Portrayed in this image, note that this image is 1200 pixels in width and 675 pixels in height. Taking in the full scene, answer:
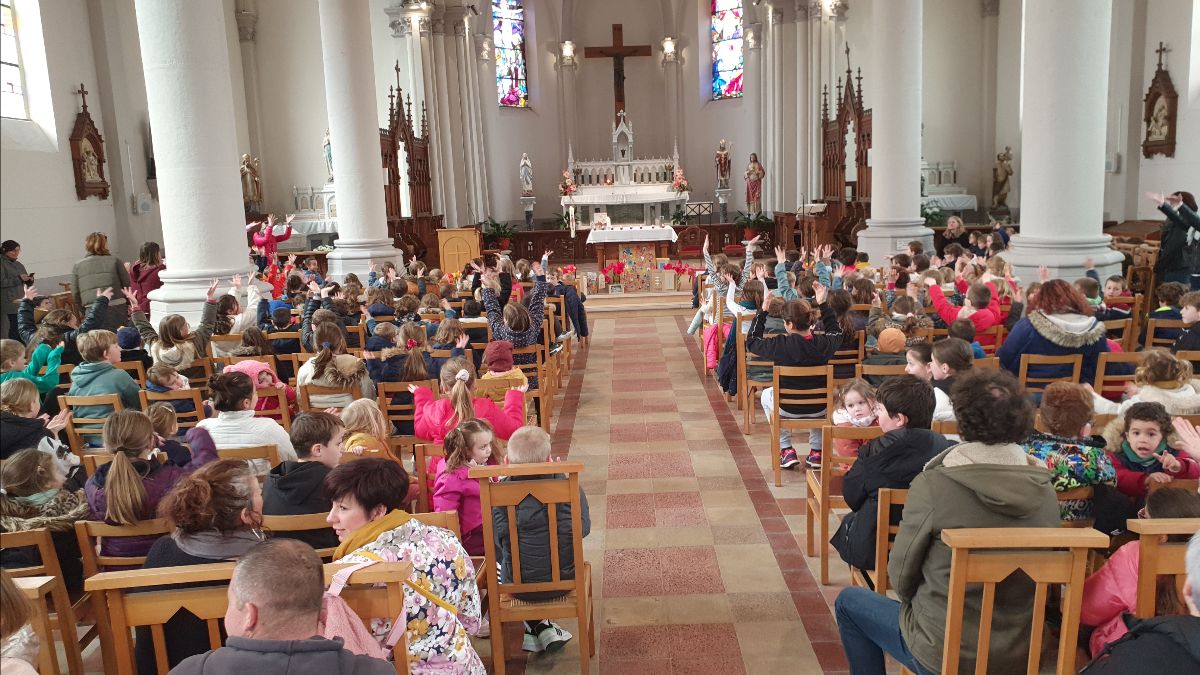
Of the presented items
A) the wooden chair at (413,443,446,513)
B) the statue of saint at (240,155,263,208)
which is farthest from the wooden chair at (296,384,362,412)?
the statue of saint at (240,155,263,208)

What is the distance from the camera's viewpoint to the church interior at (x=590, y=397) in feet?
8.73

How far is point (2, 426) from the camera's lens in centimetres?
433

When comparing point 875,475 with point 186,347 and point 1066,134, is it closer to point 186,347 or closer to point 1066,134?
point 186,347

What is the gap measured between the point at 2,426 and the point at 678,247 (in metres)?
17.0

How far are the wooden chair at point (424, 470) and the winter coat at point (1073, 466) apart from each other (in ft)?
8.42

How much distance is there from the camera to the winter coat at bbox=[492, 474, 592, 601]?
370cm

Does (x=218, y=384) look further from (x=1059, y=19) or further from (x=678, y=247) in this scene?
(x=678, y=247)

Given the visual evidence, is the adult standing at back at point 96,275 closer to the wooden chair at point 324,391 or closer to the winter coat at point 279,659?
the wooden chair at point 324,391

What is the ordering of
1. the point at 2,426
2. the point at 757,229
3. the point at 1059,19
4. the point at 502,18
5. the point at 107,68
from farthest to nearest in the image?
1. the point at 502,18
2. the point at 757,229
3. the point at 107,68
4. the point at 1059,19
5. the point at 2,426

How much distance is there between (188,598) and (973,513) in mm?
2264

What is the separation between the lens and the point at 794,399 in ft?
20.5

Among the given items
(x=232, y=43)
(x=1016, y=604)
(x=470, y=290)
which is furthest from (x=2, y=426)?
(x=232, y=43)

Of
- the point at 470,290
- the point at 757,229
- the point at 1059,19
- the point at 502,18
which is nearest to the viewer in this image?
the point at 1059,19

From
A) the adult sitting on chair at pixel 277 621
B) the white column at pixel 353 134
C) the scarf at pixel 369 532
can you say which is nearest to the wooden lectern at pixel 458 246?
the white column at pixel 353 134
